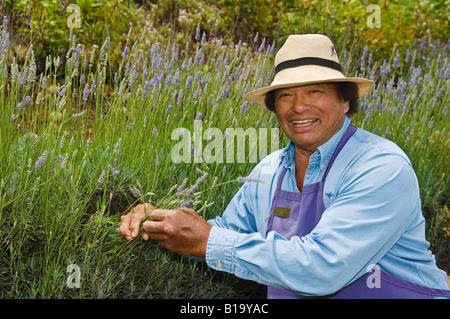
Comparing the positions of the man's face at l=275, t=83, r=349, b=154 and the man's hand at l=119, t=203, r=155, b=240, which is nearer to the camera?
the man's hand at l=119, t=203, r=155, b=240

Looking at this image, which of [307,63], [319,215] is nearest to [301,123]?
[307,63]

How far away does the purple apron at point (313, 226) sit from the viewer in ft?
7.80

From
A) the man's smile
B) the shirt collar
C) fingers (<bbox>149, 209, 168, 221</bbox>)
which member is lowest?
fingers (<bbox>149, 209, 168, 221</bbox>)

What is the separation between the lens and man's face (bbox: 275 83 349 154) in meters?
2.59

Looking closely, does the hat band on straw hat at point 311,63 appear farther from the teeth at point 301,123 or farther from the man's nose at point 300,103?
the teeth at point 301,123

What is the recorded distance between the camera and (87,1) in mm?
5383

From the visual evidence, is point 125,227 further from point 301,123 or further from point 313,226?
point 301,123

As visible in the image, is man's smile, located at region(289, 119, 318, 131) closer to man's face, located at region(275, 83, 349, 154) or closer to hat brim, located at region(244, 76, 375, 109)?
man's face, located at region(275, 83, 349, 154)

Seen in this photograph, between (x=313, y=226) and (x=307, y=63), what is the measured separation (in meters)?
0.79

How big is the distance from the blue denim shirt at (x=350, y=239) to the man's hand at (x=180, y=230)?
0.05 m

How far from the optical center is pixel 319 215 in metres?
2.49

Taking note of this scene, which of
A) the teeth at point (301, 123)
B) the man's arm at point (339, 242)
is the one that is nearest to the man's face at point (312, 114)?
the teeth at point (301, 123)

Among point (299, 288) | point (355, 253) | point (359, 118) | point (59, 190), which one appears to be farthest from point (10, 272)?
point (359, 118)

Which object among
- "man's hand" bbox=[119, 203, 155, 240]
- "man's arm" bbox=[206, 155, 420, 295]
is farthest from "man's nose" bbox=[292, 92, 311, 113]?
"man's hand" bbox=[119, 203, 155, 240]
